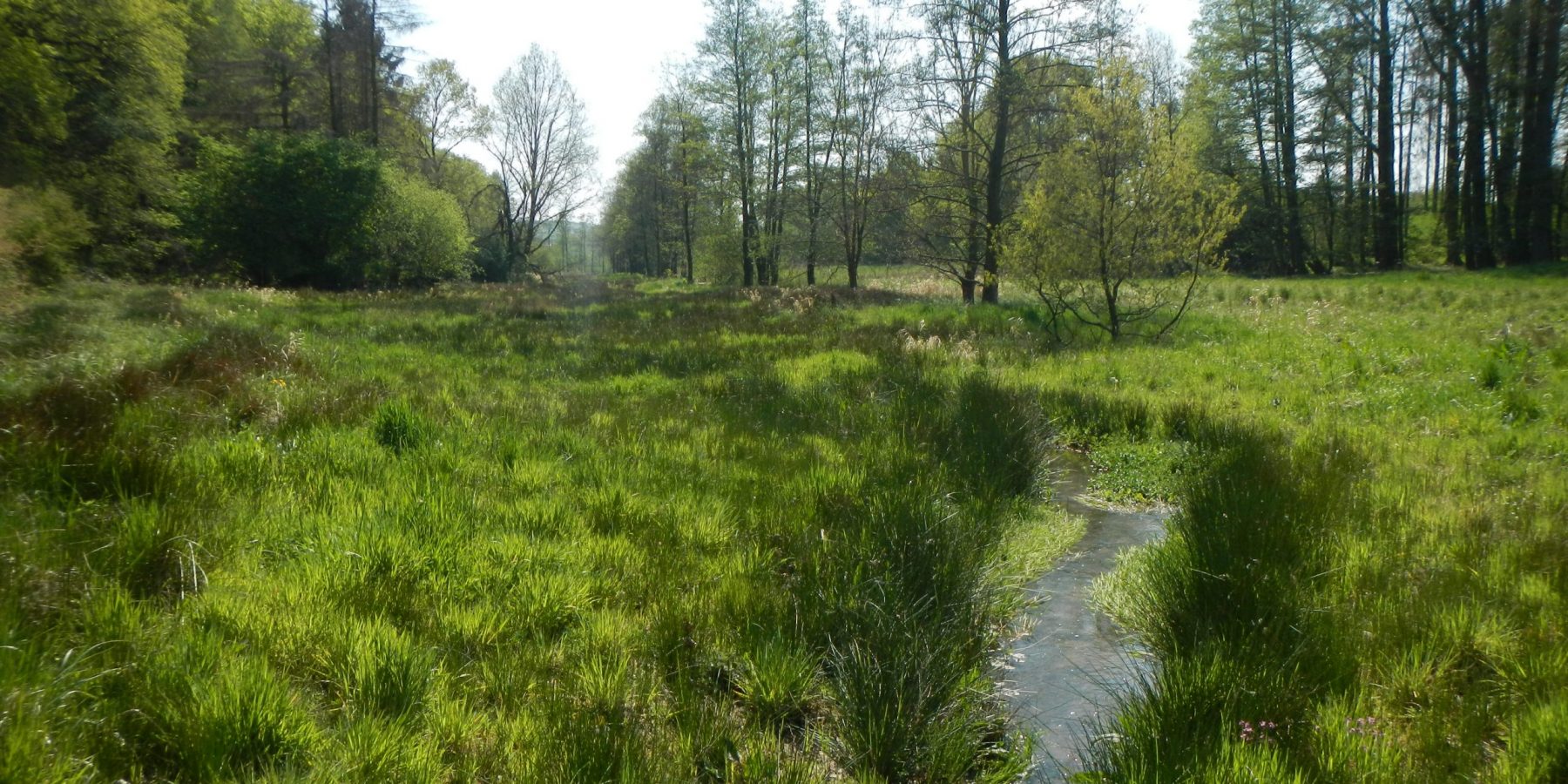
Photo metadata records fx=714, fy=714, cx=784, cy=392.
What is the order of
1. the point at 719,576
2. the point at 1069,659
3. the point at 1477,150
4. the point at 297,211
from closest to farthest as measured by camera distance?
the point at 1069,659 → the point at 719,576 → the point at 1477,150 → the point at 297,211

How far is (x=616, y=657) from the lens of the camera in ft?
9.00

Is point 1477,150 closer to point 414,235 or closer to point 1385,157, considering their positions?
point 1385,157

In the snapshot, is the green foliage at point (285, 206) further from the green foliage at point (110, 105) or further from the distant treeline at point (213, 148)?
the green foliage at point (110, 105)

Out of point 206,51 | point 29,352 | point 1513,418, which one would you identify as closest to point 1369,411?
point 1513,418

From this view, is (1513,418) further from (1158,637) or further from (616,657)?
(616,657)

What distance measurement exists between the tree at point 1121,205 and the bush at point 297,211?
22094mm

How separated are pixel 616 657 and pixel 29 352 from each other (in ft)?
23.0

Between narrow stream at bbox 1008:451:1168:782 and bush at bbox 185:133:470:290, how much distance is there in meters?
25.6

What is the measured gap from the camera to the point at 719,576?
354 centimetres

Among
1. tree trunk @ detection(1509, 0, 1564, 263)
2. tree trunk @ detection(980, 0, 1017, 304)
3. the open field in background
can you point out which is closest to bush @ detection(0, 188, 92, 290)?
the open field in background

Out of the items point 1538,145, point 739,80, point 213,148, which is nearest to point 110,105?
point 213,148

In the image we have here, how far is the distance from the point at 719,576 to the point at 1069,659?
65.4 inches

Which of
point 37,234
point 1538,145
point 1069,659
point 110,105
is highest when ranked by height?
point 110,105

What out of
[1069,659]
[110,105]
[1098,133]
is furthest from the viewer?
[110,105]
